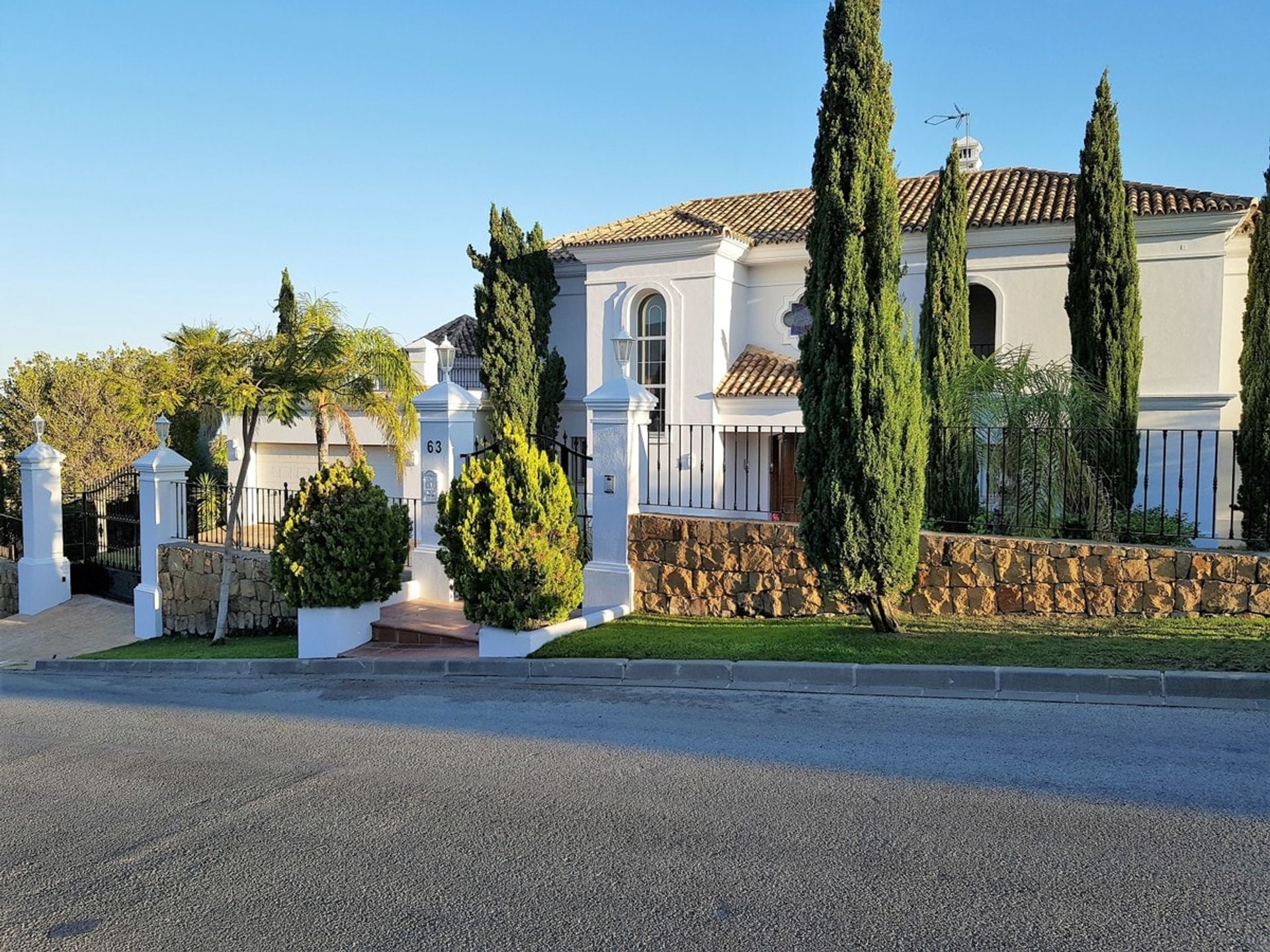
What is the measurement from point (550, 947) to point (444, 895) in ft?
2.25

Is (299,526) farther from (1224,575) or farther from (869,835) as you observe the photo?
(1224,575)

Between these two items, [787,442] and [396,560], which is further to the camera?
[787,442]

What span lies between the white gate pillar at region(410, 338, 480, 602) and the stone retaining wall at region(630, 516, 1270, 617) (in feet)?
8.11

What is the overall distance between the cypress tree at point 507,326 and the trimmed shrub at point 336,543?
1104 centimetres

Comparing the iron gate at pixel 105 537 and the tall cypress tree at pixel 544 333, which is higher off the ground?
the tall cypress tree at pixel 544 333

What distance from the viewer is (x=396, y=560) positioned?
11.3 m

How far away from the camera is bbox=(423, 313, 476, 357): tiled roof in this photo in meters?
27.1

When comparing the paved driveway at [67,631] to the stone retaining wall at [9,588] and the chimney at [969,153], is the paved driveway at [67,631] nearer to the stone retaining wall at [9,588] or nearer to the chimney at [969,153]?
the stone retaining wall at [9,588]

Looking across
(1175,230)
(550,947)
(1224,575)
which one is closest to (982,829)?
(550,947)

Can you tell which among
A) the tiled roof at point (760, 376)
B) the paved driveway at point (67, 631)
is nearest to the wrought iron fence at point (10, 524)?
the paved driveway at point (67, 631)

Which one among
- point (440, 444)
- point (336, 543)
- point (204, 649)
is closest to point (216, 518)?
point (204, 649)

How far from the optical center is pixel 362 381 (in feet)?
42.2

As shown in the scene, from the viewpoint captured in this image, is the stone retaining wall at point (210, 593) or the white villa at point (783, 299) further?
the white villa at point (783, 299)

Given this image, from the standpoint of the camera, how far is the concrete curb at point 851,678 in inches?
281
